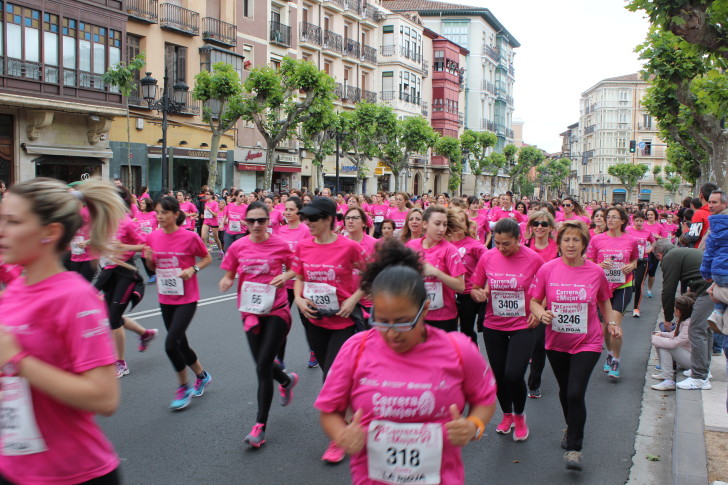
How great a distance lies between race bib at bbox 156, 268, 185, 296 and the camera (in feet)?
22.0

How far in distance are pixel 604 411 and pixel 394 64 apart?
48985 millimetres

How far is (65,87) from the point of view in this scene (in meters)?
24.0

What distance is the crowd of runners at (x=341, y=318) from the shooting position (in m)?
2.54

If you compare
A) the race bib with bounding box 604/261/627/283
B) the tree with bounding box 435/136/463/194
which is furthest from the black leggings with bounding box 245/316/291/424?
the tree with bounding box 435/136/463/194

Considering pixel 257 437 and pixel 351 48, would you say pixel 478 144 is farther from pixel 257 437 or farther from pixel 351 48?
pixel 257 437

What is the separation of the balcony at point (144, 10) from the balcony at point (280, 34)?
9716mm

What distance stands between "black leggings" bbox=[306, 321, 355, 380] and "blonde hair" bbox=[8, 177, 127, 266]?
288 centimetres

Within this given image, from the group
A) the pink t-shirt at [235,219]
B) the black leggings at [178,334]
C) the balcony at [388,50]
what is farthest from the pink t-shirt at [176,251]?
the balcony at [388,50]

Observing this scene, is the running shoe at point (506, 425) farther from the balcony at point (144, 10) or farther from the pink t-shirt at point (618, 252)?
the balcony at point (144, 10)

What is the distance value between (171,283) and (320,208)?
1883 mm

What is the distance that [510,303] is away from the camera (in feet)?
19.6

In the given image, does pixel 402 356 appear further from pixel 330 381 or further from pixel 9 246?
pixel 9 246

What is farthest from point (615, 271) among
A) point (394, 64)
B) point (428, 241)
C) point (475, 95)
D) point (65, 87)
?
point (475, 95)

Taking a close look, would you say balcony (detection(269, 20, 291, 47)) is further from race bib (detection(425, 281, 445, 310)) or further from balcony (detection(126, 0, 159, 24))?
race bib (detection(425, 281, 445, 310))
